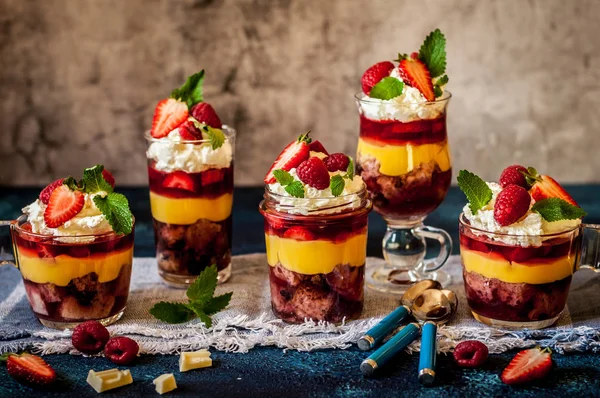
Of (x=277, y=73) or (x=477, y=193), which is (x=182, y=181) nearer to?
(x=477, y=193)

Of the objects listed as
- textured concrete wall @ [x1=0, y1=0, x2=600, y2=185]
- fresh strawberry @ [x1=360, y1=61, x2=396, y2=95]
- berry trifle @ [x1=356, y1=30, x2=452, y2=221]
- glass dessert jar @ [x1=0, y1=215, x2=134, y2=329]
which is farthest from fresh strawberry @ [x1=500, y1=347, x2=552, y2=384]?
textured concrete wall @ [x1=0, y1=0, x2=600, y2=185]

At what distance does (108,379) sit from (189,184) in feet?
2.42

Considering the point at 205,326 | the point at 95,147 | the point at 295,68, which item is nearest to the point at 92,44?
the point at 95,147

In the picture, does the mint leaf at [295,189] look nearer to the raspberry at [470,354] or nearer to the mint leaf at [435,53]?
the raspberry at [470,354]

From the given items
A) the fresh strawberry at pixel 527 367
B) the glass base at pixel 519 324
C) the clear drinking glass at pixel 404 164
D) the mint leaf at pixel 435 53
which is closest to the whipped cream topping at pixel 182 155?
the clear drinking glass at pixel 404 164

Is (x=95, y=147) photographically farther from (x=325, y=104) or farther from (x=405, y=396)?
(x=405, y=396)

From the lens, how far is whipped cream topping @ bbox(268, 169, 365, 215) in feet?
7.27

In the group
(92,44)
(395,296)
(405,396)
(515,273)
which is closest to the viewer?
(405,396)

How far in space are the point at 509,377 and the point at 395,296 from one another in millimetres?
634

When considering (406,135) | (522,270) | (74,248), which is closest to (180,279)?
(74,248)

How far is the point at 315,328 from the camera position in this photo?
2281 mm

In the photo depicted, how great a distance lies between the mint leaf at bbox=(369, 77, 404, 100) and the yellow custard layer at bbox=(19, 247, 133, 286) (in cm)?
87

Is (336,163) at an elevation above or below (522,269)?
above

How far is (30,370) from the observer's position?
79.0 inches
